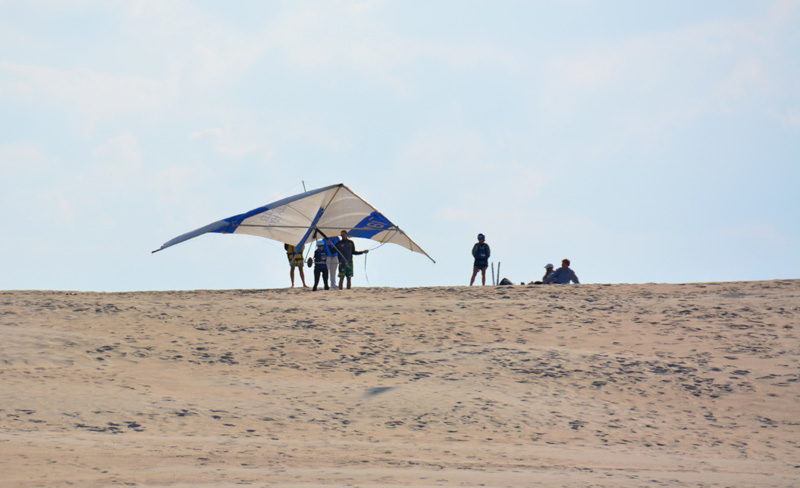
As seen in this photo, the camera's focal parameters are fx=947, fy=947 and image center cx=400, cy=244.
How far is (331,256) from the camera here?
773 inches

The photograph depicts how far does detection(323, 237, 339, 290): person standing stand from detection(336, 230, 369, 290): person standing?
0.11 metres

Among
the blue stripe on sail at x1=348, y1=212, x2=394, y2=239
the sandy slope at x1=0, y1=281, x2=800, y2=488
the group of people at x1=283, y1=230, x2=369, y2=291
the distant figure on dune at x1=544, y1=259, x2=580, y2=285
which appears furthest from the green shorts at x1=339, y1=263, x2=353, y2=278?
the distant figure on dune at x1=544, y1=259, x2=580, y2=285

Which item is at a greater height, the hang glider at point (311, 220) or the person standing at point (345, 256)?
the hang glider at point (311, 220)

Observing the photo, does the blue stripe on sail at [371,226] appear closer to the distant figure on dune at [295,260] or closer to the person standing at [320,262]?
the distant figure on dune at [295,260]

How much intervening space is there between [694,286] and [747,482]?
33.5 ft

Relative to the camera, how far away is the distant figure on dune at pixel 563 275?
19.6m

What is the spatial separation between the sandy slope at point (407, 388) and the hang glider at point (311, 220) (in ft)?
→ 10.0

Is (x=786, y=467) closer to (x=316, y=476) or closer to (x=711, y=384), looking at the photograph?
(x=711, y=384)

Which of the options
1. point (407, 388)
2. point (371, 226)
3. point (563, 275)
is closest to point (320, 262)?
point (371, 226)

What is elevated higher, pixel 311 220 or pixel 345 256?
pixel 311 220

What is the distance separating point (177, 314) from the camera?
1575cm

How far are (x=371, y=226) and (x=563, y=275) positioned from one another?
189 inches

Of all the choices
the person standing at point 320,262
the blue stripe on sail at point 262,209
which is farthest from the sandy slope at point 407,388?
the blue stripe on sail at point 262,209

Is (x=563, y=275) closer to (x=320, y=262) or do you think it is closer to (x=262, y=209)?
(x=320, y=262)
